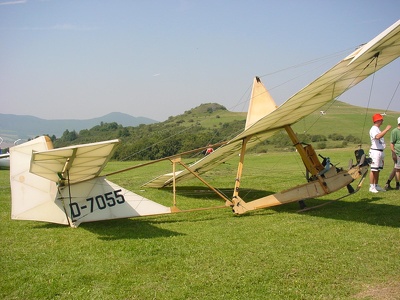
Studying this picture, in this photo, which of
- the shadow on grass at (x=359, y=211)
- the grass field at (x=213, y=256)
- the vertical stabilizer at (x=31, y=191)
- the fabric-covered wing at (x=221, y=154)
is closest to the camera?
the grass field at (x=213, y=256)

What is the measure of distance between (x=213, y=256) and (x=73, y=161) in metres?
3.14

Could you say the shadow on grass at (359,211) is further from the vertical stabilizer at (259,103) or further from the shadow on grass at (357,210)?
the vertical stabilizer at (259,103)

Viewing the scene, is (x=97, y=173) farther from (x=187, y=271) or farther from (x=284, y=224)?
(x=284, y=224)

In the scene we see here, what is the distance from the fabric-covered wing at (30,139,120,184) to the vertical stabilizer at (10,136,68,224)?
1.70 feet

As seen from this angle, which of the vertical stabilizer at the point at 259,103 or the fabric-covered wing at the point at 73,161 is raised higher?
the vertical stabilizer at the point at 259,103

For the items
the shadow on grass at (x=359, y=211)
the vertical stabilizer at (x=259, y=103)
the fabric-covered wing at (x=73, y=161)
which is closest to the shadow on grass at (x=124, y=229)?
the fabric-covered wing at (x=73, y=161)

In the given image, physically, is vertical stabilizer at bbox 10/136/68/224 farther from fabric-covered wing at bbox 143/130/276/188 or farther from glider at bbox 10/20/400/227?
fabric-covered wing at bbox 143/130/276/188

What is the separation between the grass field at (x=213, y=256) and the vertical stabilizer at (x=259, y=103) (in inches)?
102

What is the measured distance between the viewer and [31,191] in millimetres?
7914

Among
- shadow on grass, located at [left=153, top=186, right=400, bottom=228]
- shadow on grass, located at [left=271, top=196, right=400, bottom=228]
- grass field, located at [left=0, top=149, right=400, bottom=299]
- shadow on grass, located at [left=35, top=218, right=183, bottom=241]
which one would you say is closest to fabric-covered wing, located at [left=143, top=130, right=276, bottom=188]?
shadow on grass, located at [left=153, top=186, right=400, bottom=228]

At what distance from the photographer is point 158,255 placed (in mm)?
6266

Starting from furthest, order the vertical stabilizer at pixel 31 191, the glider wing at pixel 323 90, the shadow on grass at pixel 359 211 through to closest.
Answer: the shadow on grass at pixel 359 211 < the vertical stabilizer at pixel 31 191 < the glider wing at pixel 323 90

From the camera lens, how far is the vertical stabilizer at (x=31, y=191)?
779 centimetres

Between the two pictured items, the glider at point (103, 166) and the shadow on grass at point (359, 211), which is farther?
the shadow on grass at point (359, 211)
